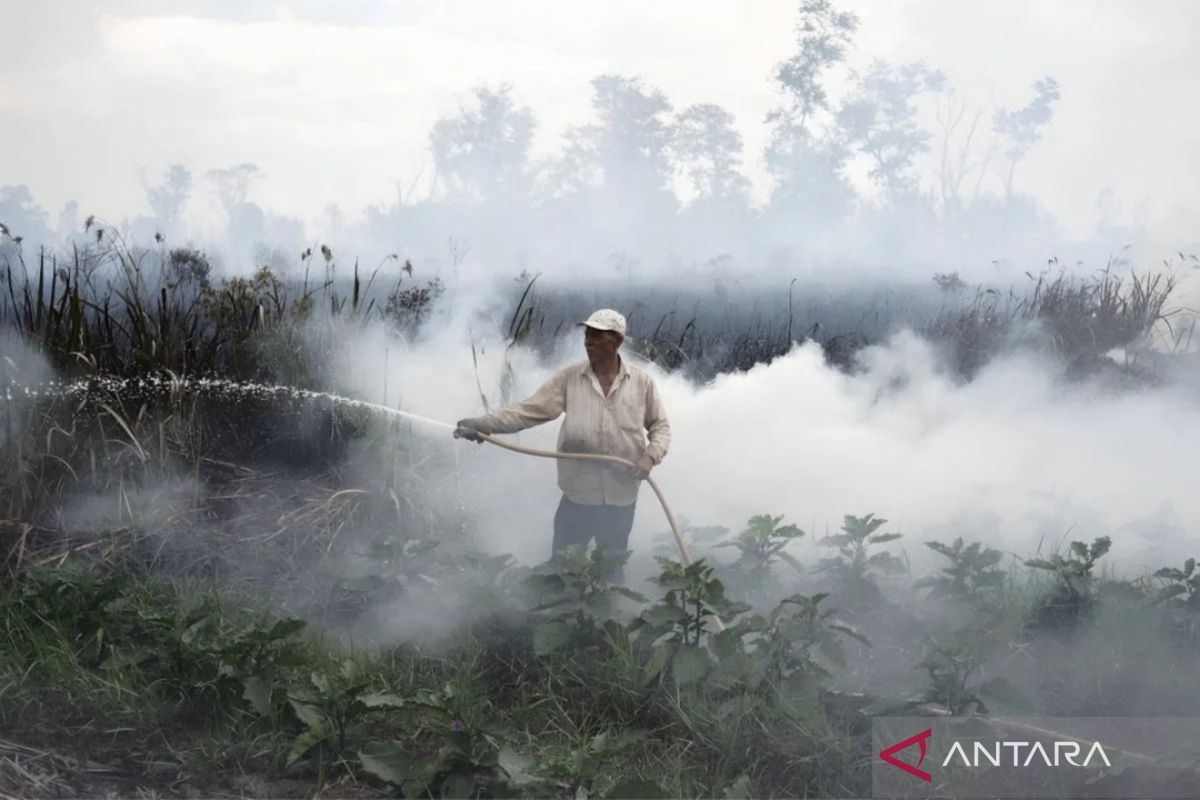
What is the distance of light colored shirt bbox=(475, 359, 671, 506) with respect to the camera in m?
5.10

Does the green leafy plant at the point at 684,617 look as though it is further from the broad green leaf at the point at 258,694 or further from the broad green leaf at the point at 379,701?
the broad green leaf at the point at 258,694

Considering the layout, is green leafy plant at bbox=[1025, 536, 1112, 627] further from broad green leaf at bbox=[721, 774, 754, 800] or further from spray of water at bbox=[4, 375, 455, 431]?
spray of water at bbox=[4, 375, 455, 431]

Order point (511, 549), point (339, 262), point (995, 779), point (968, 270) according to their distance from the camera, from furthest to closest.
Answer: point (968, 270), point (339, 262), point (511, 549), point (995, 779)

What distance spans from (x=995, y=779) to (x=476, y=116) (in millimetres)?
8493

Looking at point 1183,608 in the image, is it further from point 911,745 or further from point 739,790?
point 739,790

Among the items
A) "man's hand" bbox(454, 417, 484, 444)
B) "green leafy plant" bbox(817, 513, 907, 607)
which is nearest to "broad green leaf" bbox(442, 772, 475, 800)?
"man's hand" bbox(454, 417, 484, 444)

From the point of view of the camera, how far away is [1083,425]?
8.32m

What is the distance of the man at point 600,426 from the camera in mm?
5066

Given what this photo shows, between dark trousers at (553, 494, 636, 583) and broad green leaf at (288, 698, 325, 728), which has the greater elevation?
dark trousers at (553, 494, 636, 583)

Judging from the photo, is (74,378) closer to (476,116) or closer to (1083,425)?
(476,116)

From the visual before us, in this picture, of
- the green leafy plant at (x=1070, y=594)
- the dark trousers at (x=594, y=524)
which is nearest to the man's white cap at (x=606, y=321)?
the dark trousers at (x=594, y=524)

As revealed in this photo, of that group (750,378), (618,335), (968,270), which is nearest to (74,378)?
(618,335)

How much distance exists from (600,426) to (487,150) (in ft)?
22.1

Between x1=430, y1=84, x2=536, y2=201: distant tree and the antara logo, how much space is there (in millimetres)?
8172
